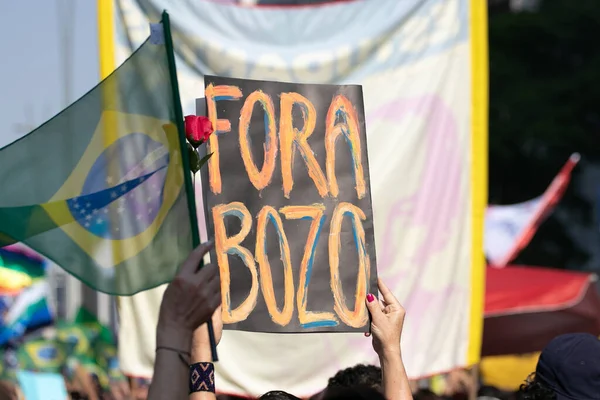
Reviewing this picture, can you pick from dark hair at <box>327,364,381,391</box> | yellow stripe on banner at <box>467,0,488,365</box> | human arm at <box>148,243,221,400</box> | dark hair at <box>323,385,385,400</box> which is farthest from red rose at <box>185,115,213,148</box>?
yellow stripe on banner at <box>467,0,488,365</box>

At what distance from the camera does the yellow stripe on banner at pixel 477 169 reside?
425 cm

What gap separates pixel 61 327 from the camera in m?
6.46

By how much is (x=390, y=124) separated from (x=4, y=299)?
2.00m

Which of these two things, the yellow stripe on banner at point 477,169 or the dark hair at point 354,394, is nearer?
the dark hair at point 354,394

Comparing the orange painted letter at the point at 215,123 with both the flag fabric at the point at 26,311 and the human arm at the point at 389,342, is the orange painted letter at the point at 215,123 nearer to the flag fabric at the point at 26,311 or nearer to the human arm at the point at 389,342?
the human arm at the point at 389,342

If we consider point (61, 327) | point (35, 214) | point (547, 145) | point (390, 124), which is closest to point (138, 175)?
point (35, 214)

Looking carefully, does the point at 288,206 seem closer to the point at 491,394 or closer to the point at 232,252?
the point at 232,252

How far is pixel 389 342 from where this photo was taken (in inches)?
111

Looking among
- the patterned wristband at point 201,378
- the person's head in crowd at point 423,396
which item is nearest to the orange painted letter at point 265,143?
the patterned wristband at point 201,378

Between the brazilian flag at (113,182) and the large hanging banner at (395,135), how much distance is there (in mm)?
1254

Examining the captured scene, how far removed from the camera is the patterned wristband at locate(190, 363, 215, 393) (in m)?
2.18

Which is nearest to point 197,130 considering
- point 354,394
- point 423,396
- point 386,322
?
point 386,322

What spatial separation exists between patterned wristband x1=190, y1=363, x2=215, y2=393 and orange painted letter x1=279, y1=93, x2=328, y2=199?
3.32 feet

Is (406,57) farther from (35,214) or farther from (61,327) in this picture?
(61,327)
